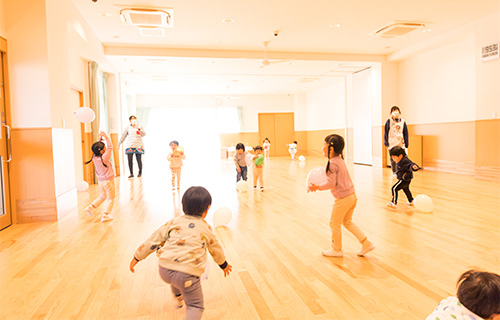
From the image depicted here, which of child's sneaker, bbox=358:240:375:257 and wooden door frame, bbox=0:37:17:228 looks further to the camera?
wooden door frame, bbox=0:37:17:228

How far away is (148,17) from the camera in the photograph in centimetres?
634

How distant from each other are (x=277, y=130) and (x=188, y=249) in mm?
16493

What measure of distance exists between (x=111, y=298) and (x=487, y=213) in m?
4.32

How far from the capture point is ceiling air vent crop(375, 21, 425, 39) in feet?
23.6

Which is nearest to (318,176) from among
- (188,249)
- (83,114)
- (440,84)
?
(188,249)

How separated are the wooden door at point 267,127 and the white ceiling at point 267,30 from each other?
559cm

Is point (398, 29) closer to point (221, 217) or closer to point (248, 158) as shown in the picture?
point (248, 158)

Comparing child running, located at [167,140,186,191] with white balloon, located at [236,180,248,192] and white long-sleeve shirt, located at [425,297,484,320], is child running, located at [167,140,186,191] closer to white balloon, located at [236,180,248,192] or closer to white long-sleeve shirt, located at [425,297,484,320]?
white balloon, located at [236,180,248,192]

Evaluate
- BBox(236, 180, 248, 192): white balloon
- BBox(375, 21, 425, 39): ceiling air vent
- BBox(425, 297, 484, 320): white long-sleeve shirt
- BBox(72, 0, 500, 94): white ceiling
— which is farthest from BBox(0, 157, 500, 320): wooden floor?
BBox(375, 21, 425, 39): ceiling air vent

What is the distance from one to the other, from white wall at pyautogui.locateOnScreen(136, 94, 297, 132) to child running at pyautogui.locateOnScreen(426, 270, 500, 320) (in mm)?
16367

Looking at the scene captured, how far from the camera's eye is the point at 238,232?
12.1 ft

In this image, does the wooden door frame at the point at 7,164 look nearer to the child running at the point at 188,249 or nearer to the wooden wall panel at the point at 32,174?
the wooden wall panel at the point at 32,174

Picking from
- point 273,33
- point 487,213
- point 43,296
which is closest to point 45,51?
point 43,296

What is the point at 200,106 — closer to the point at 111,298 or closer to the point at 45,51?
the point at 45,51
